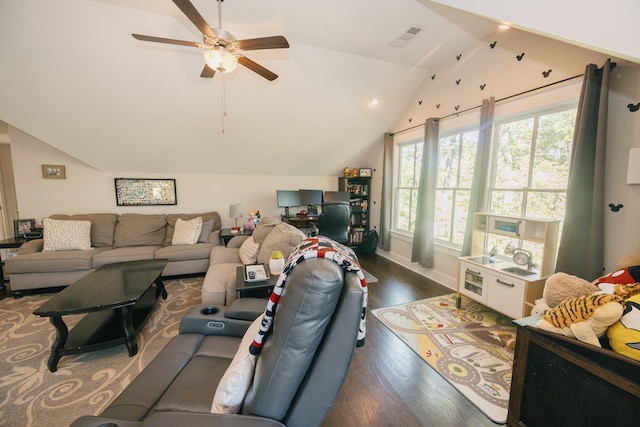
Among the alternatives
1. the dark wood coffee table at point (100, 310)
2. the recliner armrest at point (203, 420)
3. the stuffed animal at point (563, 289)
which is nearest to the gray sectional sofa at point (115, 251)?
the dark wood coffee table at point (100, 310)

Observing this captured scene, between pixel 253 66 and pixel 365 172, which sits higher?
pixel 253 66

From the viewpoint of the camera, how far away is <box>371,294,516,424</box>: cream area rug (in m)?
1.59

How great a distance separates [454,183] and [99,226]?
499 cm

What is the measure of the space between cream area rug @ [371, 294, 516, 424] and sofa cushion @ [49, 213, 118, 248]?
149 inches

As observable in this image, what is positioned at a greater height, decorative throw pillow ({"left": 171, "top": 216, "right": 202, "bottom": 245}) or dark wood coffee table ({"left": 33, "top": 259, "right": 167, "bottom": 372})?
decorative throw pillow ({"left": 171, "top": 216, "right": 202, "bottom": 245})

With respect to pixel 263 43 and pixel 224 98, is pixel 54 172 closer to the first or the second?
pixel 224 98

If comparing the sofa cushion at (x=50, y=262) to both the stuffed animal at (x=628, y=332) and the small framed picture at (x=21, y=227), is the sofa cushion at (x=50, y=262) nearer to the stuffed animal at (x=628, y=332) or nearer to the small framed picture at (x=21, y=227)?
the small framed picture at (x=21, y=227)

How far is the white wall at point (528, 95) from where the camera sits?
5.90 ft

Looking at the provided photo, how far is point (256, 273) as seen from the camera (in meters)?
2.06

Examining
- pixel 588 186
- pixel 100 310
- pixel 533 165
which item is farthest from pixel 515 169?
pixel 100 310

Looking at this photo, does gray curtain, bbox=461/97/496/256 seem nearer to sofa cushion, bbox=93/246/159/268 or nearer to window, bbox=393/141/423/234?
window, bbox=393/141/423/234

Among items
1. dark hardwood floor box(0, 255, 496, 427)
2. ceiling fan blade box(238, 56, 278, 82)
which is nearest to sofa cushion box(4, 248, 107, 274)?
ceiling fan blade box(238, 56, 278, 82)

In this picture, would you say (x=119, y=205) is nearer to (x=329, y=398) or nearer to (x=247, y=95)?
(x=247, y=95)

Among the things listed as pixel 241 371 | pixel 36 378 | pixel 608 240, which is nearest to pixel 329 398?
pixel 241 371
